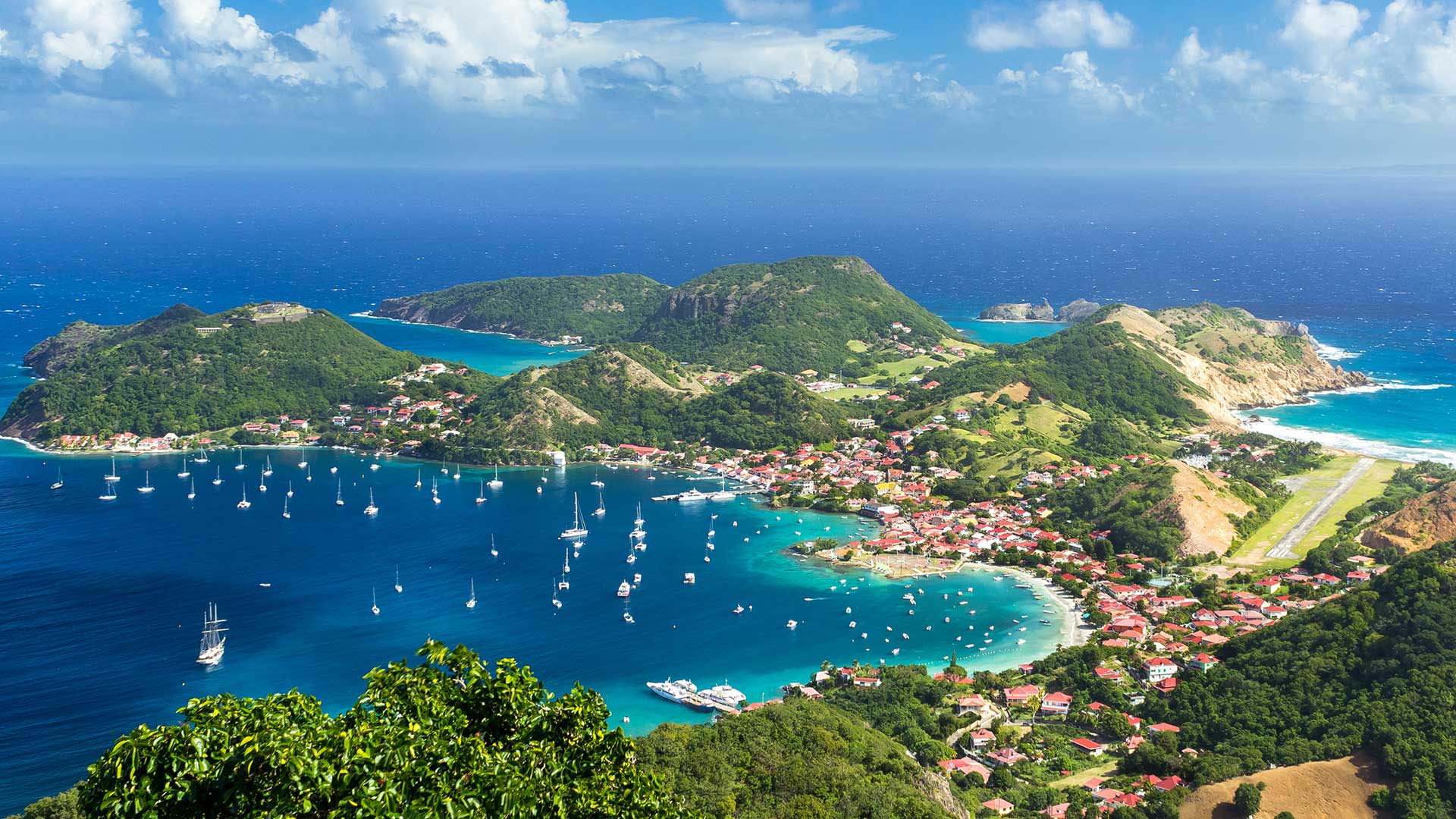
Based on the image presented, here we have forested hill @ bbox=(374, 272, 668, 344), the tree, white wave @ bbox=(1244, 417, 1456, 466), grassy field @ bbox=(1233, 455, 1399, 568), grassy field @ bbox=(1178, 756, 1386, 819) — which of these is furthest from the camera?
forested hill @ bbox=(374, 272, 668, 344)

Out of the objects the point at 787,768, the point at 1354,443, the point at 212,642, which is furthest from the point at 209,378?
the point at 1354,443

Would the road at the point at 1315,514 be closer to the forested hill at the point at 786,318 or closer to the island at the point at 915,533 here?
the island at the point at 915,533

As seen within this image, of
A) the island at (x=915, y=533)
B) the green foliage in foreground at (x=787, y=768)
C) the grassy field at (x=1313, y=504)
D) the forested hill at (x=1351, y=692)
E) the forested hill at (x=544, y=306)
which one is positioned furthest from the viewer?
the forested hill at (x=544, y=306)

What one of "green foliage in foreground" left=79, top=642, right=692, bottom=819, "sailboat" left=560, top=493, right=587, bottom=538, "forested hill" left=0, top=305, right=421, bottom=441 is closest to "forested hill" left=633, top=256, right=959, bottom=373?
"forested hill" left=0, top=305, right=421, bottom=441

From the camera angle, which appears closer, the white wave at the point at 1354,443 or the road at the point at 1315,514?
the road at the point at 1315,514

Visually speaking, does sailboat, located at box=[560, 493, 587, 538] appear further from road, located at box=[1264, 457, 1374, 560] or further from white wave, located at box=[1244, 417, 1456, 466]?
white wave, located at box=[1244, 417, 1456, 466]

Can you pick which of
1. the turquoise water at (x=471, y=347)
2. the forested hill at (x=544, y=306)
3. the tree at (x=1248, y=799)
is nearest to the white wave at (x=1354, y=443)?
the tree at (x=1248, y=799)

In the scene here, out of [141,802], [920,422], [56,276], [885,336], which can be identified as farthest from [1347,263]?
[141,802]
